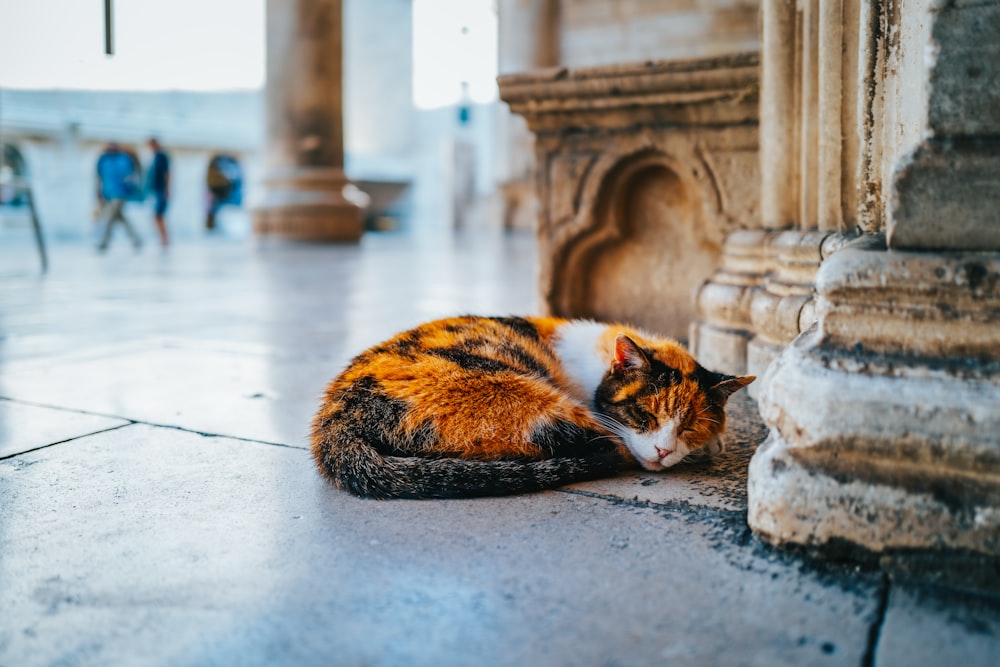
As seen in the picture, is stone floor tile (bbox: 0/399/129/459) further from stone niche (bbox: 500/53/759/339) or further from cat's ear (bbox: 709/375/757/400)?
stone niche (bbox: 500/53/759/339)

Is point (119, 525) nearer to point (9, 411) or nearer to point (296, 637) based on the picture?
point (296, 637)

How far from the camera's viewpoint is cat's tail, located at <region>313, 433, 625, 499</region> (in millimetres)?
1494

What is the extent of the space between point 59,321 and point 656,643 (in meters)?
3.78

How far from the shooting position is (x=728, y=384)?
1.80 metres

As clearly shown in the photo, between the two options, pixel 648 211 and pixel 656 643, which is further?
pixel 648 211

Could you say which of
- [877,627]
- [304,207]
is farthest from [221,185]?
[877,627]

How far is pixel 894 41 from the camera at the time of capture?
1.52 meters

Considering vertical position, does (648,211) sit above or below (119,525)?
above

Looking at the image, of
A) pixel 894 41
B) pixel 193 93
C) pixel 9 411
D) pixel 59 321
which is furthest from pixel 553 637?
pixel 193 93

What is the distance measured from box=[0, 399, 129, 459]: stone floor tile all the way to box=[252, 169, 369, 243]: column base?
8409 millimetres

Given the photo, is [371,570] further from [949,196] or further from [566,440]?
[949,196]

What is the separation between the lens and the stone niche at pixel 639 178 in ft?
10.1

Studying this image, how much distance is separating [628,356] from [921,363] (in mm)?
684

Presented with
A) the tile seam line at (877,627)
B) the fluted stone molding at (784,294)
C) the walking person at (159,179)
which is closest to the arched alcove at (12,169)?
the walking person at (159,179)
